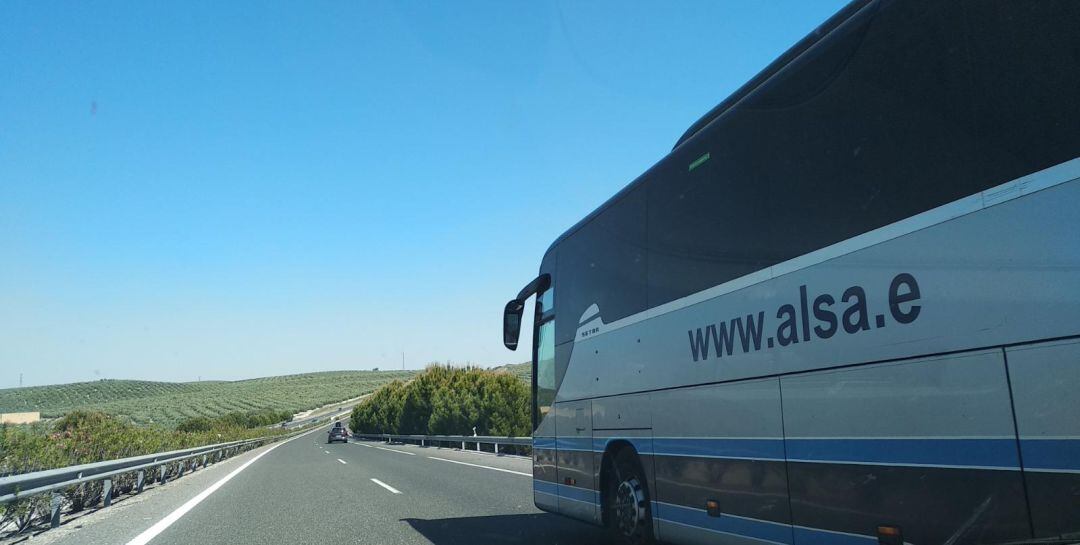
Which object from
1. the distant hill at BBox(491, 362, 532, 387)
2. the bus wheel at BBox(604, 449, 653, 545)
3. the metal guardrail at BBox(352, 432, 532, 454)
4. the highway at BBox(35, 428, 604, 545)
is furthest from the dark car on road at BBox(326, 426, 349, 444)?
the bus wheel at BBox(604, 449, 653, 545)

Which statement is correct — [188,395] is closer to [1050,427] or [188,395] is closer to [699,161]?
[699,161]

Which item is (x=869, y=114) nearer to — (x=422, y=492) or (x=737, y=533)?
(x=737, y=533)

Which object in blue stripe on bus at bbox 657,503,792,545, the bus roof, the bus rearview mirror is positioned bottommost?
blue stripe on bus at bbox 657,503,792,545

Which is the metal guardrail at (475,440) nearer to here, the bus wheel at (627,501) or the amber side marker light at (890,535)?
the bus wheel at (627,501)

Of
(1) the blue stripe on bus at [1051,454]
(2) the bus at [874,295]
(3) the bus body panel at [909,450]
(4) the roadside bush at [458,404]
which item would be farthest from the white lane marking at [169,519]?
(4) the roadside bush at [458,404]

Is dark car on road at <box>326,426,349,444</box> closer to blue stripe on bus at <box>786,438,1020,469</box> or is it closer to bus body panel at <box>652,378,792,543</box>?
bus body panel at <box>652,378,792,543</box>

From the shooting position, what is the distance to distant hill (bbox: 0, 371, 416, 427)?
10762 centimetres

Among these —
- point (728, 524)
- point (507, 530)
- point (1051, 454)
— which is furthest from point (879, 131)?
point (507, 530)

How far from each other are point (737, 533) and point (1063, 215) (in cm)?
305

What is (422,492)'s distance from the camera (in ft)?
44.3

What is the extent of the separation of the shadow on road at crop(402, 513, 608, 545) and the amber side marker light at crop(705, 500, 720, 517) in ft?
10.4

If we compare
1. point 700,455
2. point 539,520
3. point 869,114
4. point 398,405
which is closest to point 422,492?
point 539,520

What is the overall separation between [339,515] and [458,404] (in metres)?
31.3

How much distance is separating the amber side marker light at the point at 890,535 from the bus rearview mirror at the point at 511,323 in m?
6.85
